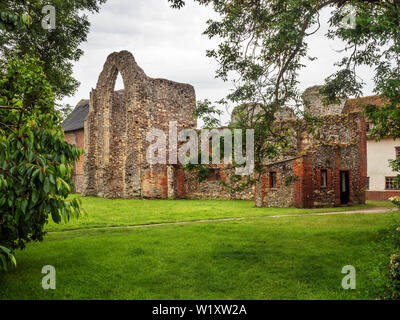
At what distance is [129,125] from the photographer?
94.5 ft

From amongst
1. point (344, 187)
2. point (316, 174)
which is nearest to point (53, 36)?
point (316, 174)

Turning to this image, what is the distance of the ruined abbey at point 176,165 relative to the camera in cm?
2169

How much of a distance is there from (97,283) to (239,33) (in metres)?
7.37

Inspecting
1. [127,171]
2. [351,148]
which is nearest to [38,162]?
[351,148]

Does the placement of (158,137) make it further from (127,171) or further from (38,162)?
(38,162)

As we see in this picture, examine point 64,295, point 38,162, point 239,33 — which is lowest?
point 64,295

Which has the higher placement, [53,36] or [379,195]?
[53,36]

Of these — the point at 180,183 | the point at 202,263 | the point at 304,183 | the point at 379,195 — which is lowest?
the point at 202,263

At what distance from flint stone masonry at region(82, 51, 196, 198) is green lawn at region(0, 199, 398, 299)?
15.8 meters

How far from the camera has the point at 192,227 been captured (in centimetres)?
1262

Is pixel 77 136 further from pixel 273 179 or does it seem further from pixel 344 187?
pixel 344 187

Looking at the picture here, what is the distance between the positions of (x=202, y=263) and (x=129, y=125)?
870 inches

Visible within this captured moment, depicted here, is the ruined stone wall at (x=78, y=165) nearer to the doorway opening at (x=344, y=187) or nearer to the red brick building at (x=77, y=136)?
the red brick building at (x=77, y=136)

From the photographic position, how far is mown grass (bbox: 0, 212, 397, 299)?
20.9 feet
